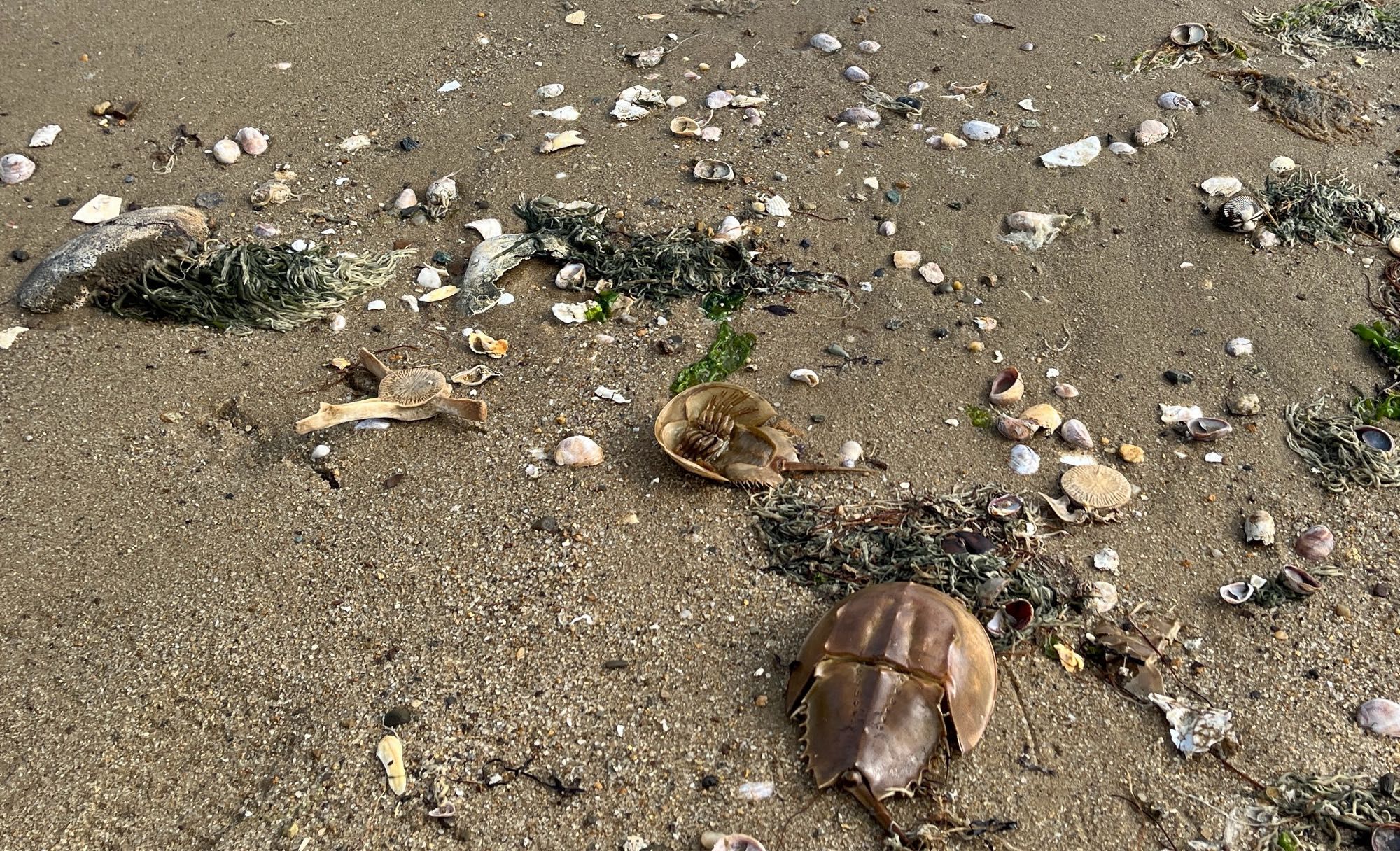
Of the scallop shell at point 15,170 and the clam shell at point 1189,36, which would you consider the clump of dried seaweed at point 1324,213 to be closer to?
the clam shell at point 1189,36

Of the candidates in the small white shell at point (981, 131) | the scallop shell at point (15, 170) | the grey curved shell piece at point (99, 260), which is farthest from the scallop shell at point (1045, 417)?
the scallop shell at point (15, 170)

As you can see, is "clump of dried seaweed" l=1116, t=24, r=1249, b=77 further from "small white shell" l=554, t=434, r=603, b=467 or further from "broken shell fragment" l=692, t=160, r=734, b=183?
"small white shell" l=554, t=434, r=603, b=467

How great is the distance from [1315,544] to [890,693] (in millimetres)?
1915

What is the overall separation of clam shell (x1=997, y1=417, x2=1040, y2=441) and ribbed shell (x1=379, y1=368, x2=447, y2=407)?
2.37 m

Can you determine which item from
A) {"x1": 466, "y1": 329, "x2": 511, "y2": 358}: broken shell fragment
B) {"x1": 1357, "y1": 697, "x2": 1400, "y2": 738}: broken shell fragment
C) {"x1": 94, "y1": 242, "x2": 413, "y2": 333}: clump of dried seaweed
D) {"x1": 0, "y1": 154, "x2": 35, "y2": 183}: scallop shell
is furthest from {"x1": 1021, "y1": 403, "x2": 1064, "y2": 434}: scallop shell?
{"x1": 0, "y1": 154, "x2": 35, "y2": 183}: scallop shell

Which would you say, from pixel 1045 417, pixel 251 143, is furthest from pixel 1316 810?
pixel 251 143

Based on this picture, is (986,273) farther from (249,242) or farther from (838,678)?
(249,242)

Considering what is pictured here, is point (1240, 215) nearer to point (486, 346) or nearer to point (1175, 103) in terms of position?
point (1175, 103)

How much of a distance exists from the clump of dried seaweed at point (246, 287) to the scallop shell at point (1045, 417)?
3095 millimetres

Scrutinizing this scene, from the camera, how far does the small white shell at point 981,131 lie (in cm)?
501

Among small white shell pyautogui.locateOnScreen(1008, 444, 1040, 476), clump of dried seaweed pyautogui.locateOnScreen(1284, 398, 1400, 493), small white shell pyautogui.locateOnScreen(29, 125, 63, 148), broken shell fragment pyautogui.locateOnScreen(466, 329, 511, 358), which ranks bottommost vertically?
clump of dried seaweed pyautogui.locateOnScreen(1284, 398, 1400, 493)

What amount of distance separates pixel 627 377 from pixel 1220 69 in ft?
13.8

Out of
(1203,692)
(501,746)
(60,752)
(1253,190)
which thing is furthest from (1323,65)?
(60,752)

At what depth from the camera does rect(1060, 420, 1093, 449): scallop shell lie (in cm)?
372
